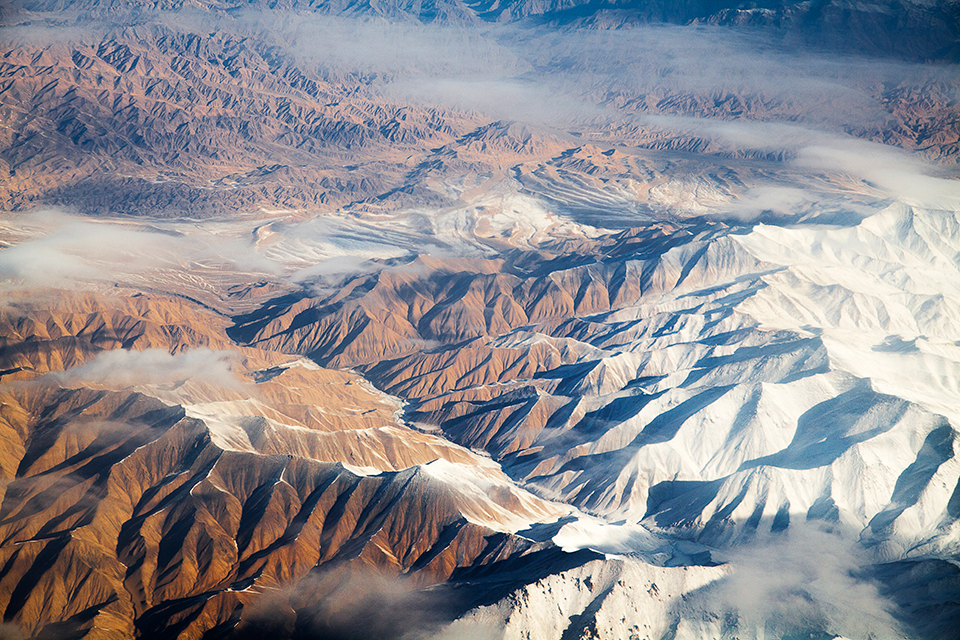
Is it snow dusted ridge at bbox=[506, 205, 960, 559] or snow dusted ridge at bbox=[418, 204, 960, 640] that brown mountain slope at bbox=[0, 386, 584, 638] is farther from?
snow dusted ridge at bbox=[506, 205, 960, 559]

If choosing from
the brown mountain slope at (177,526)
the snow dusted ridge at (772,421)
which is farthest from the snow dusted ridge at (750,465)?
the brown mountain slope at (177,526)

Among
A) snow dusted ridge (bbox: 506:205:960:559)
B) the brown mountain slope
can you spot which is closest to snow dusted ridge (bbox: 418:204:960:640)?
snow dusted ridge (bbox: 506:205:960:559)

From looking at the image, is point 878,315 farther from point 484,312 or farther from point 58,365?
point 58,365

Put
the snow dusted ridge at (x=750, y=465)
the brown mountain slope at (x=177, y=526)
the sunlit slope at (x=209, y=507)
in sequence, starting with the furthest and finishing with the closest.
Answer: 1. the sunlit slope at (x=209, y=507)
2. the brown mountain slope at (x=177, y=526)
3. the snow dusted ridge at (x=750, y=465)

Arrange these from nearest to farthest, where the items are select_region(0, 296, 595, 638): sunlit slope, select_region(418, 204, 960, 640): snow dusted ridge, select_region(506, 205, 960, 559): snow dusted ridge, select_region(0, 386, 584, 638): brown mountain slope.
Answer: select_region(418, 204, 960, 640): snow dusted ridge < select_region(0, 386, 584, 638): brown mountain slope < select_region(0, 296, 595, 638): sunlit slope < select_region(506, 205, 960, 559): snow dusted ridge

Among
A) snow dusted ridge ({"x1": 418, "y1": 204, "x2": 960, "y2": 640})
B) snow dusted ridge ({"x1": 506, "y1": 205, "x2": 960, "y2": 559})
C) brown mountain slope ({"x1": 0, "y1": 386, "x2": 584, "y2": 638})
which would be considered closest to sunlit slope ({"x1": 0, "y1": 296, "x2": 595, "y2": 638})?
brown mountain slope ({"x1": 0, "y1": 386, "x2": 584, "y2": 638})

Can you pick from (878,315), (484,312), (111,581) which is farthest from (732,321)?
(111,581)

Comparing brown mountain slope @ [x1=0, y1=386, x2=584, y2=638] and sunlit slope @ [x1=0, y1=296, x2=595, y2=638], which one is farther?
sunlit slope @ [x1=0, y1=296, x2=595, y2=638]

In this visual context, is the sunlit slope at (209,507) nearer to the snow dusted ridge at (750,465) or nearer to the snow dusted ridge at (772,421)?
the snow dusted ridge at (750,465)

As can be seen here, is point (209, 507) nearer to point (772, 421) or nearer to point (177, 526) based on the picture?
point (177, 526)

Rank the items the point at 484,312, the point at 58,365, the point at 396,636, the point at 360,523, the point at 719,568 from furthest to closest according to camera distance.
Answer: the point at 484,312 < the point at 58,365 < the point at 360,523 < the point at 719,568 < the point at 396,636

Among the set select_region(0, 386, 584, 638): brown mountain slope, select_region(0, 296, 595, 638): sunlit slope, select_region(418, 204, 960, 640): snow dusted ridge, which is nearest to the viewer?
select_region(418, 204, 960, 640): snow dusted ridge
